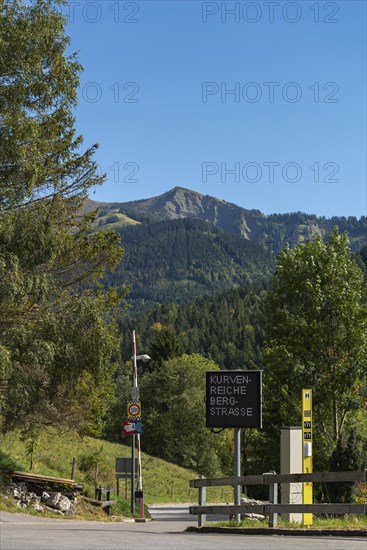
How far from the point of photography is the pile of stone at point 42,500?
24875 millimetres

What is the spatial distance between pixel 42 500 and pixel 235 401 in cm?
874

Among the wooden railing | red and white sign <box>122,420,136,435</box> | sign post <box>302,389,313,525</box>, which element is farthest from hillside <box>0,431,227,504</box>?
the wooden railing

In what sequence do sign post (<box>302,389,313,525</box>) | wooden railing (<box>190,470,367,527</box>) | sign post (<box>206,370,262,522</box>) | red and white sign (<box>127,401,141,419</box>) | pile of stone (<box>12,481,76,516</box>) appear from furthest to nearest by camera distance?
red and white sign (<box>127,401,141,419</box>)
pile of stone (<box>12,481,76,516</box>)
sign post (<box>302,389,313,525</box>)
sign post (<box>206,370,262,522</box>)
wooden railing (<box>190,470,367,527</box>)

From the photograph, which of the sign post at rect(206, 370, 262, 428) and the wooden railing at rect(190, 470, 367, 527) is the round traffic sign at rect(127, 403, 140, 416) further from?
the wooden railing at rect(190, 470, 367, 527)

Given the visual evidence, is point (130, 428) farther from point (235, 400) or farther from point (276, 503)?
point (276, 503)

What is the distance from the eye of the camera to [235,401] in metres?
20.1

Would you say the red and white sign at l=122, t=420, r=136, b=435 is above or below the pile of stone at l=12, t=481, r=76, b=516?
above

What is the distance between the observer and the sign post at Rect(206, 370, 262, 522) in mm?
19969

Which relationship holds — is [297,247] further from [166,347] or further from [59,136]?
[166,347]

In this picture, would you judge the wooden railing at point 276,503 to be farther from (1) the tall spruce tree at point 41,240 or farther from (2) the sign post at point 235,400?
(1) the tall spruce tree at point 41,240

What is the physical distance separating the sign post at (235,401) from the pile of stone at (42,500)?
24.7 feet

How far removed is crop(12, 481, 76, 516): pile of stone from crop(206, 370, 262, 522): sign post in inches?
296

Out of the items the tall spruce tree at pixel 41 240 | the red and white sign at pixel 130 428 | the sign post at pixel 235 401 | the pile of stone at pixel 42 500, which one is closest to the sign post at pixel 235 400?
the sign post at pixel 235 401

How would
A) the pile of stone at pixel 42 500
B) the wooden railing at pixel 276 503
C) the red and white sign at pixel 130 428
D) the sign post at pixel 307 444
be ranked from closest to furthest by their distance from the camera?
the wooden railing at pixel 276 503, the sign post at pixel 307 444, the pile of stone at pixel 42 500, the red and white sign at pixel 130 428
